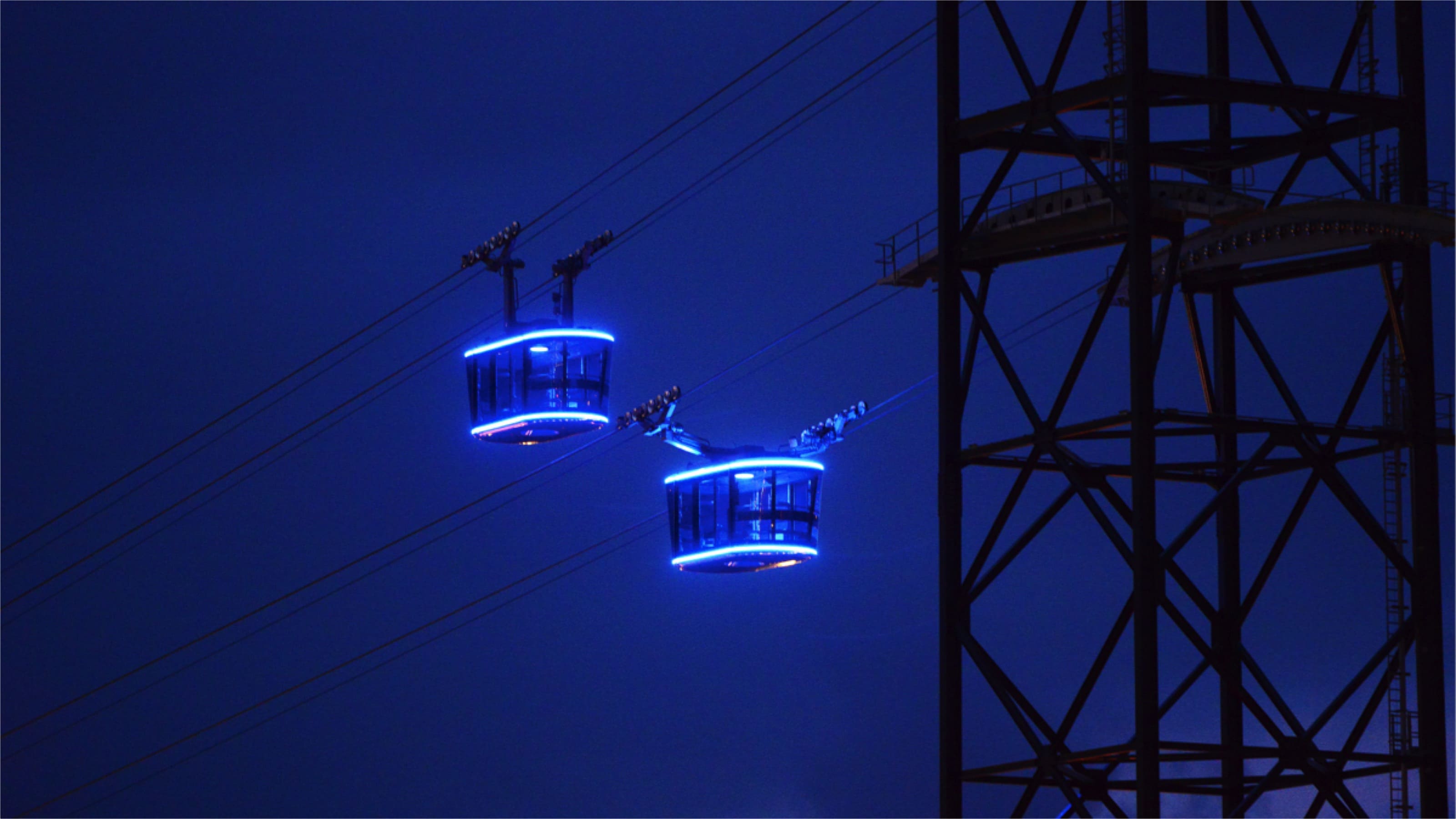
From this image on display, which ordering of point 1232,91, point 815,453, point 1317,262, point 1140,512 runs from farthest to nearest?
point 815,453, point 1317,262, point 1232,91, point 1140,512

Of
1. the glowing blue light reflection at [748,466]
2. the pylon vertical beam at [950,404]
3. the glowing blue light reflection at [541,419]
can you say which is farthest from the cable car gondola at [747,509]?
the pylon vertical beam at [950,404]

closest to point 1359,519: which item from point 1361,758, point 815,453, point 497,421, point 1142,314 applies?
point 1361,758

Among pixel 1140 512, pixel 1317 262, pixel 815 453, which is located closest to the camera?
pixel 1140 512

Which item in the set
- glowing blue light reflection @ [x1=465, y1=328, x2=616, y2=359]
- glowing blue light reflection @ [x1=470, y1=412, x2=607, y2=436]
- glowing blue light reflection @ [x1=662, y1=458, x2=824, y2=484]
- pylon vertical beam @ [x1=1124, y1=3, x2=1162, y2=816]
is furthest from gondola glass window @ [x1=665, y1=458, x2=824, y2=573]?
pylon vertical beam @ [x1=1124, y1=3, x2=1162, y2=816]

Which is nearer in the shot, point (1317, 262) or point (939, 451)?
point (939, 451)

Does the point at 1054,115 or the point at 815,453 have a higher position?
the point at 1054,115

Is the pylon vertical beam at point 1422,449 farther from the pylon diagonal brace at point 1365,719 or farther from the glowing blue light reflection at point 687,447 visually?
the glowing blue light reflection at point 687,447

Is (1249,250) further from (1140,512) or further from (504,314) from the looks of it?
(504,314)
